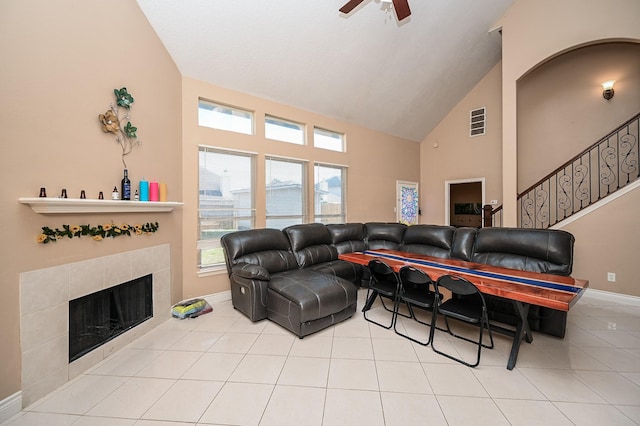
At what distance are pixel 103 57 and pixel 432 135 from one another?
276 inches

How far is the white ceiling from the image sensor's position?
10.0 ft

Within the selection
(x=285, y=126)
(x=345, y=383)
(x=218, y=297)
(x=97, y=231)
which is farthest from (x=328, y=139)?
(x=345, y=383)

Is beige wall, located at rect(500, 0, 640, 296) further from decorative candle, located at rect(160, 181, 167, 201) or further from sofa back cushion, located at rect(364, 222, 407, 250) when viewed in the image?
decorative candle, located at rect(160, 181, 167, 201)

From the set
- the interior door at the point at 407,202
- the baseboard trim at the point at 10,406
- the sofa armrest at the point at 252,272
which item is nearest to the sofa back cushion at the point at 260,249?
the sofa armrest at the point at 252,272

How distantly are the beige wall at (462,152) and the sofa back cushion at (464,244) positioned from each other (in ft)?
10.3

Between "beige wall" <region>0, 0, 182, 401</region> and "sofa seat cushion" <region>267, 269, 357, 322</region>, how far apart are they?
1640mm

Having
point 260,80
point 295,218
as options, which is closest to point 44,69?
point 260,80

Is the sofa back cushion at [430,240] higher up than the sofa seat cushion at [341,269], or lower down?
higher up

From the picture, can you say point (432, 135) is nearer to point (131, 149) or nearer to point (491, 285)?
point (491, 285)

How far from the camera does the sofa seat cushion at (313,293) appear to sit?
2629mm

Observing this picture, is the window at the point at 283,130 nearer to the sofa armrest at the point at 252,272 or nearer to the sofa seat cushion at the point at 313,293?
the sofa armrest at the point at 252,272

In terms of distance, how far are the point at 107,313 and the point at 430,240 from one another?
415 cm

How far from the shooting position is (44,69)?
188cm

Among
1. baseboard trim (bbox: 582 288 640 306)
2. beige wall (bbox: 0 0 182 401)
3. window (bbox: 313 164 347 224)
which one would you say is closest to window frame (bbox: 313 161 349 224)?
window (bbox: 313 164 347 224)
